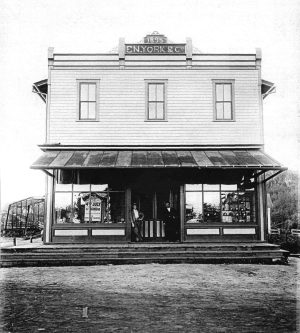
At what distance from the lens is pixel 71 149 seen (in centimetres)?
1547

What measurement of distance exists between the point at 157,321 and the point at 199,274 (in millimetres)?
4587

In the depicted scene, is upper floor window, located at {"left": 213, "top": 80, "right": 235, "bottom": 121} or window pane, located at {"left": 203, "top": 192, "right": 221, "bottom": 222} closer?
window pane, located at {"left": 203, "top": 192, "right": 221, "bottom": 222}

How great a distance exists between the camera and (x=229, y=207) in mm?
15086

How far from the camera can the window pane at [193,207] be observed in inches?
588

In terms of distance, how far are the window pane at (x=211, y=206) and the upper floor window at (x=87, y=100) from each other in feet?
18.4

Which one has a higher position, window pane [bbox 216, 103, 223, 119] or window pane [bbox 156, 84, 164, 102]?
window pane [bbox 156, 84, 164, 102]

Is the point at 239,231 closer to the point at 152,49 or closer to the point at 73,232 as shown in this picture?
the point at 73,232

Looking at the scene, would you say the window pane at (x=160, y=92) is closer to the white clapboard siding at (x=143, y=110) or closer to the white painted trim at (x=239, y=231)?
the white clapboard siding at (x=143, y=110)

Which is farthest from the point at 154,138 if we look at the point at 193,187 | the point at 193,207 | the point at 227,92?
the point at 227,92

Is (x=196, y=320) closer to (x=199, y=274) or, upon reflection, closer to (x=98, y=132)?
(x=199, y=274)

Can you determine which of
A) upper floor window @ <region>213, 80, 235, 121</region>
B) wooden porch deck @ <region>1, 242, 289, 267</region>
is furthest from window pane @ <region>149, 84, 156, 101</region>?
wooden porch deck @ <region>1, 242, 289, 267</region>

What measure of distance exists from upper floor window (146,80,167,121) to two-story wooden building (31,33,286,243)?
0.14 ft

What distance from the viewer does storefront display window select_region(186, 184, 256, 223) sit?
14969 millimetres

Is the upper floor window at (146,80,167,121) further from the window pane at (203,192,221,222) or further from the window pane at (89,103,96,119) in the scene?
the window pane at (203,192,221,222)
